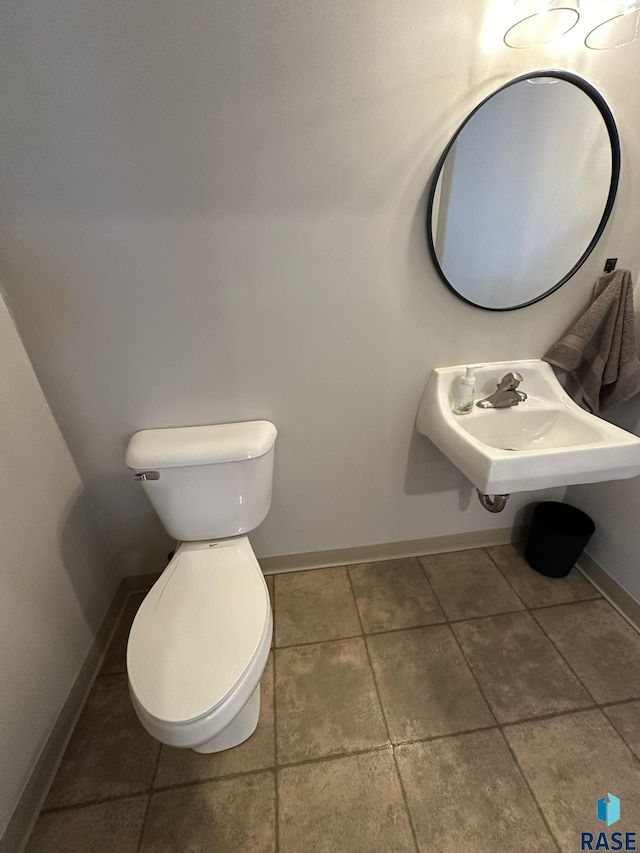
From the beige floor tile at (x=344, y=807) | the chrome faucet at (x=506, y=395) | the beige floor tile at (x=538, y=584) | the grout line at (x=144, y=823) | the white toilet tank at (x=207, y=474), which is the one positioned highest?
the chrome faucet at (x=506, y=395)

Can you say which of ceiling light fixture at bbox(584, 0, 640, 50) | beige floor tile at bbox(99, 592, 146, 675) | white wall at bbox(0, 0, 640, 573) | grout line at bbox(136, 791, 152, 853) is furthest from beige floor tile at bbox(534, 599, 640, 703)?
ceiling light fixture at bbox(584, 0, 640, 50)

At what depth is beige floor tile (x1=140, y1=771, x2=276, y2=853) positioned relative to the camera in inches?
35.3

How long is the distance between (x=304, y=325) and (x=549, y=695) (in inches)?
55.2

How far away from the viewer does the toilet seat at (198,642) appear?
30.7 inches

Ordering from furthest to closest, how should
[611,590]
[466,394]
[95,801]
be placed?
[611,590]
[466,394]
[95,801]

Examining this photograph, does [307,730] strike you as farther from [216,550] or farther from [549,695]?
[549,695]

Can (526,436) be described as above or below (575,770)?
above

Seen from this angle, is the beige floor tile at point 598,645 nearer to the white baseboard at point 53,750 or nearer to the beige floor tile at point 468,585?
the beige floor tile at point 468,585

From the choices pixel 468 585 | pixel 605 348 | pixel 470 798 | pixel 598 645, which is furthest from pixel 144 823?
pixel 605 348

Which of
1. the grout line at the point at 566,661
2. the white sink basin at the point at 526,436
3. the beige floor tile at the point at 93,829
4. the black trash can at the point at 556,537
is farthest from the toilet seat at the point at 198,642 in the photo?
the black trash can at the point at 556,537

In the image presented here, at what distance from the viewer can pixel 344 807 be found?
948 mm

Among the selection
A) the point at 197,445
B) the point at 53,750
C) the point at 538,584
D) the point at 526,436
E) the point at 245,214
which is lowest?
the point at 538,584

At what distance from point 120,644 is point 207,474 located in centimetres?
82

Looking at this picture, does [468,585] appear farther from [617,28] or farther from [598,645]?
[617,28]
